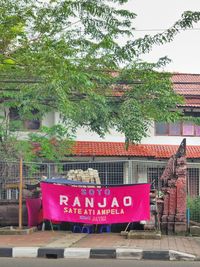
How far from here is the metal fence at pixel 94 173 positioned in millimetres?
15583

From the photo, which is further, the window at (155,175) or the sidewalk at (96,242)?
the window at (155,175)

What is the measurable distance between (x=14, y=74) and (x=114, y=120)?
245 inches

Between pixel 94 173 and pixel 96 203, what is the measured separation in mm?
1651

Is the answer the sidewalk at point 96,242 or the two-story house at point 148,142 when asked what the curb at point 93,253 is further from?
the two-story house at point 148,142

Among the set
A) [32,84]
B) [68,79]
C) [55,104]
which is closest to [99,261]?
[68,79]

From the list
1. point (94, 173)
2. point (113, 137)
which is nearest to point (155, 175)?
point (94, 173)

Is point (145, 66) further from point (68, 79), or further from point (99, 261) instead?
point (99, 261)

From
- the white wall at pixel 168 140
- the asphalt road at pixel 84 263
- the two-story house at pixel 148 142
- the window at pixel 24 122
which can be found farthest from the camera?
the white wall at pixel 168 140

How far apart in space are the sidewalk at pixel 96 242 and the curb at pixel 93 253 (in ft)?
0.34

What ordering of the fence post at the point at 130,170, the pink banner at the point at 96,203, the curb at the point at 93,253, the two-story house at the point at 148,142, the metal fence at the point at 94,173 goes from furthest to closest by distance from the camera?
the two-story house at the point at 148,142 < the metal fence at the point at 94,173 < the fence post at the point at 130,170 < the pink banner at the point at 96,203 < the curb at the point at 93,253

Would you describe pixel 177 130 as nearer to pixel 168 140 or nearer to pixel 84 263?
pixel 168 140

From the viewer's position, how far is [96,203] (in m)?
14.6

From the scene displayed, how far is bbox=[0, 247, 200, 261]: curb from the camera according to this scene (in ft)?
35.5

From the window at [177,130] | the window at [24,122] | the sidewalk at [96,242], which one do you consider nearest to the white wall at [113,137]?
the window at [177,130]
